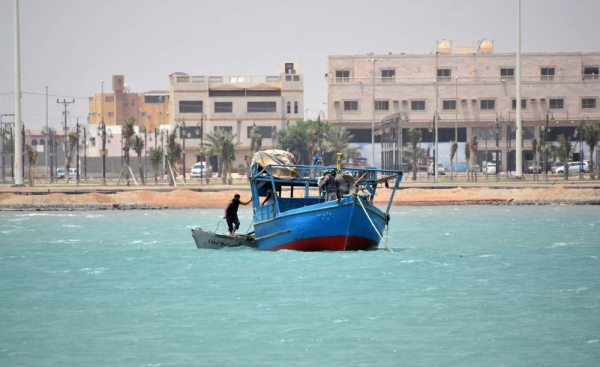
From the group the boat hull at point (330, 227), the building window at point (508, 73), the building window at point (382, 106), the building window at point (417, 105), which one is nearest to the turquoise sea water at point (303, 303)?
the boat hull at point (330, 227)

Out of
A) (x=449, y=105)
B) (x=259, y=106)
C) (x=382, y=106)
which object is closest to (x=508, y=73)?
(x=449, y=105)

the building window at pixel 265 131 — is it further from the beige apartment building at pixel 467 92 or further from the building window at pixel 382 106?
the building window at pixel 382 106

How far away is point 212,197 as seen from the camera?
75250 millimetres

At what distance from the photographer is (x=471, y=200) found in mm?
72812

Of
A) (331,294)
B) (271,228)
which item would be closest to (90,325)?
(331,294)

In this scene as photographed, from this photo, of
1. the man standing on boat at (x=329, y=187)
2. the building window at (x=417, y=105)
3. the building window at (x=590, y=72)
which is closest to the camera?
the man standing on boat at (x=329, y=187)

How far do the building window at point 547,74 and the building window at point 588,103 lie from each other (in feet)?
14.3

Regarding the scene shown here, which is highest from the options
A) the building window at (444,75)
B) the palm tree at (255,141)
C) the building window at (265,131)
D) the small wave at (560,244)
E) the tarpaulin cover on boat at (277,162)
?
the building window at (444,75)

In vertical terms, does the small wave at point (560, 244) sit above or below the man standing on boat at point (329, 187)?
below

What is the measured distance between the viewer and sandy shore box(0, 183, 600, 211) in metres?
70.4

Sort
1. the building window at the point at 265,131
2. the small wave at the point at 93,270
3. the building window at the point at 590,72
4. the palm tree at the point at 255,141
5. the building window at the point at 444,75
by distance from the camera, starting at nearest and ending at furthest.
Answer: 1. the small wave at the point at 93,270
2. the palm tree at the point at 255,141
3. the building window at the point at 444,75
4. the building window at the point at 590,72
5. the building window at the point at 265,131

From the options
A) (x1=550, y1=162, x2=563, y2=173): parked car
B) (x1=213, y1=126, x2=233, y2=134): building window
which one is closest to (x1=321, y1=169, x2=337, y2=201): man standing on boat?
(x1=550, y1=162, x2=563, y2=173): parked car

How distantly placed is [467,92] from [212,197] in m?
54.9

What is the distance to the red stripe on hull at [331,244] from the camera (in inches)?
1383
